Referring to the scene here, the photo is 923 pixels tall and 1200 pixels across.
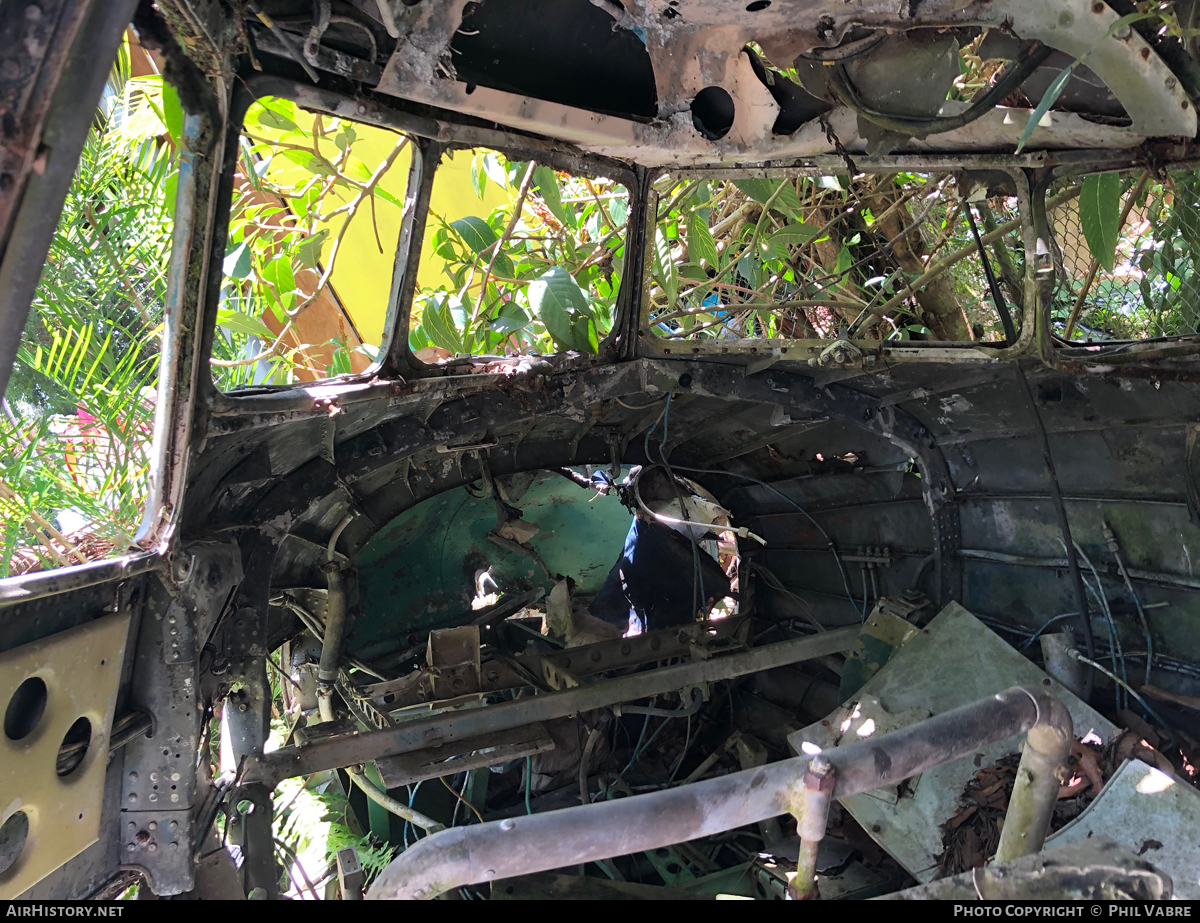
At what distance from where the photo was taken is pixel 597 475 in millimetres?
4098

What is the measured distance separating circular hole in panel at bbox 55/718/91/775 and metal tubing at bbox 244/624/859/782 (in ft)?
→ 2.92

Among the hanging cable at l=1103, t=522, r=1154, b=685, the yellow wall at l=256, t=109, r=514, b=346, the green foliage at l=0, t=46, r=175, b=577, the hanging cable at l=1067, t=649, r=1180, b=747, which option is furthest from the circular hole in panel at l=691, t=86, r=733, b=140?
the yellow wall at l=256, t=109, r=514, b=346

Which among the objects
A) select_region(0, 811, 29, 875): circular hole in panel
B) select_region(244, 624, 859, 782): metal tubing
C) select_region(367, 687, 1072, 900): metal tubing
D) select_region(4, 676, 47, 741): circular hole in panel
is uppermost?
select_region(4, 676, 47, 741): circular hole in panel

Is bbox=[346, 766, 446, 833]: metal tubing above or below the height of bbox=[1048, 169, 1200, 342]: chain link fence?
below

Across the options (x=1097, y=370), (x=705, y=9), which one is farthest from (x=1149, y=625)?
(x=705, y=9)

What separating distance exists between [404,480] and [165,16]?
207 cm

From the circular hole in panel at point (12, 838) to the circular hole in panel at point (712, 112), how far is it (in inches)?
86.1

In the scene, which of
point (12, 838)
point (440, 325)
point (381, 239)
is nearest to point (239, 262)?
point (440, 325)

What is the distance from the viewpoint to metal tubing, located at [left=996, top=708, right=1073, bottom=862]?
1513mm

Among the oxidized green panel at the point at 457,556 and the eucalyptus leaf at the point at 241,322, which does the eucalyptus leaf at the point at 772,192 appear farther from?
the eucalyptus leaf at the point at 241,322

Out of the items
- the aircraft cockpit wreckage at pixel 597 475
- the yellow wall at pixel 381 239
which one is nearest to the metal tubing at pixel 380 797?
the aircraft cockpit wreckage at pixel 597 475

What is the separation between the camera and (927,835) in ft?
8.48

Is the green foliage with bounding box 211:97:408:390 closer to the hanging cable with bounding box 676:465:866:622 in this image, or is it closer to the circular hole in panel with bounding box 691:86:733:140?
the circular hole in panel with bounding box 691:86:733:140

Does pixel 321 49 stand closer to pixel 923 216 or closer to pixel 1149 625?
pixel 923 216
